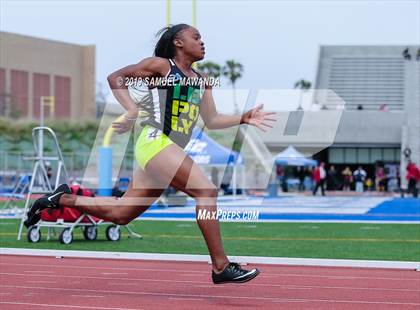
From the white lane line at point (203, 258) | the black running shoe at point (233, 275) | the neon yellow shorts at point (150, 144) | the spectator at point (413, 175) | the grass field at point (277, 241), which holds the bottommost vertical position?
the spectator at point (413, 175)

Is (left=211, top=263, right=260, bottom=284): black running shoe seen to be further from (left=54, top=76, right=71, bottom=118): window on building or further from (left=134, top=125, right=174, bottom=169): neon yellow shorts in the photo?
(left=54, top=76, right=71, bottom=118): window on building

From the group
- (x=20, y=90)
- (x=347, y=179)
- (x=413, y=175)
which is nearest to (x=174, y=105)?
(x=413, y=175)

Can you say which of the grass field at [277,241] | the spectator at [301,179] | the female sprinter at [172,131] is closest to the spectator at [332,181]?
the spectator at [301,179]

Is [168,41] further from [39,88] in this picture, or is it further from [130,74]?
[39,88]

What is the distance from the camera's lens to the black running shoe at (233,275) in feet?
22.7

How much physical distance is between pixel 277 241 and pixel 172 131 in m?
8.13

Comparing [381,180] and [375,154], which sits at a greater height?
[375,154]

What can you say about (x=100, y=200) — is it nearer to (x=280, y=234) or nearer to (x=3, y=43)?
Result: (x=280, y=234)

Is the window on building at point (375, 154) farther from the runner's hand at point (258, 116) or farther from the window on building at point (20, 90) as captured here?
the runner's hand at point (258, 116)

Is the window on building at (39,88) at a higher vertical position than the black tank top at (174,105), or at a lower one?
lower

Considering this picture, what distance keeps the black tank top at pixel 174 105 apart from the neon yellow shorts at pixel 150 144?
0.14ft

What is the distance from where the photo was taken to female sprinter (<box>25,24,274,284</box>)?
686 cm

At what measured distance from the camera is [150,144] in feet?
22.8

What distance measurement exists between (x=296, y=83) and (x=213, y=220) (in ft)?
292
